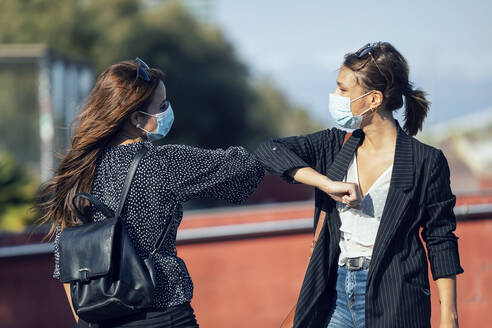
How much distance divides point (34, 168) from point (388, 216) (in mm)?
19387

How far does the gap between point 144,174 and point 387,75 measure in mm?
1181

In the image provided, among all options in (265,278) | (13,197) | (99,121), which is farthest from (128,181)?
(13,197)

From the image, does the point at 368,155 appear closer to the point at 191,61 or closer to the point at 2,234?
the point at 2,234

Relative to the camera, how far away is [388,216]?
2.71 meters

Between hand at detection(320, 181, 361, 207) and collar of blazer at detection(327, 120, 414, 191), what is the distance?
16cm

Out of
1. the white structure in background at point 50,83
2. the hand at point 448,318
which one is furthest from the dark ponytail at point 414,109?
the white structure in background at point 50,83

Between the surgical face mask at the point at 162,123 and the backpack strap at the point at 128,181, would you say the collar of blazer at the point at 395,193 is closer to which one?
the surgical face mask at the point at 162,123

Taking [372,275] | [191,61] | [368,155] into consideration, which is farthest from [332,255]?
[191,61]

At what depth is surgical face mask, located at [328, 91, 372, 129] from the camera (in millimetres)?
2887

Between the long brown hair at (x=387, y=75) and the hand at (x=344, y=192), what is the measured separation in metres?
0.49

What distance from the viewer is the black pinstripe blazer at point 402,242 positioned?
2707mm

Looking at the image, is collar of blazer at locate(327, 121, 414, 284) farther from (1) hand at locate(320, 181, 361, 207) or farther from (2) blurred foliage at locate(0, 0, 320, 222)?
(2) blurred foliage at locate(0, 0, 320, 222)

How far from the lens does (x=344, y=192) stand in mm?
2627

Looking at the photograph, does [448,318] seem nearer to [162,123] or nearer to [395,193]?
[395,193]
